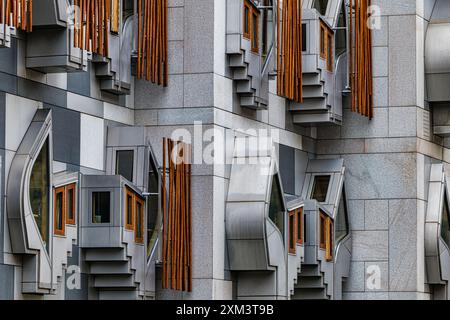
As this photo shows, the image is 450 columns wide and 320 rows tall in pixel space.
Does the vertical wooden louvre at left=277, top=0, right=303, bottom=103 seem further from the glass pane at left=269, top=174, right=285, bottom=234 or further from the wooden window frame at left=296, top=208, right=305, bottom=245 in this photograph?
the wooden window frame at left=296, top=208, right=305, bottom=245

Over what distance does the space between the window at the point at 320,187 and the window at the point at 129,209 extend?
29.0 feet

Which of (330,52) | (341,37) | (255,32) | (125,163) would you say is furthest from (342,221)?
(125,163)

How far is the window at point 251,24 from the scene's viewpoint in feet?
101

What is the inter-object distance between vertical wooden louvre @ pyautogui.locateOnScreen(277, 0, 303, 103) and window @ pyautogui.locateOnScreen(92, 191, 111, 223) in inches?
239

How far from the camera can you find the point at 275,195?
103 feet

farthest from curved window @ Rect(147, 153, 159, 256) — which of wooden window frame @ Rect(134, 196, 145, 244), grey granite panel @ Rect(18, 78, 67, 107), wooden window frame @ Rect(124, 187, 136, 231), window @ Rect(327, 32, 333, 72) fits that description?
window @ Rect(327, 32, 333, 72)

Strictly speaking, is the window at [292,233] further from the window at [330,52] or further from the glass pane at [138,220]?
the glass pane at [138,220]

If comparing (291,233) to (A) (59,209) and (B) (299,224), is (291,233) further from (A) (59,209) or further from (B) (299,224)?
(A) (59,209)

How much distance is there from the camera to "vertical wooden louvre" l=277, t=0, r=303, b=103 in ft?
105

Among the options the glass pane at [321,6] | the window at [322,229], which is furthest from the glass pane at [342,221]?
the glass pane at [321,6]

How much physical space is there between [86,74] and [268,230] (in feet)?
17.6

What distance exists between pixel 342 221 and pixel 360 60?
3.96m
